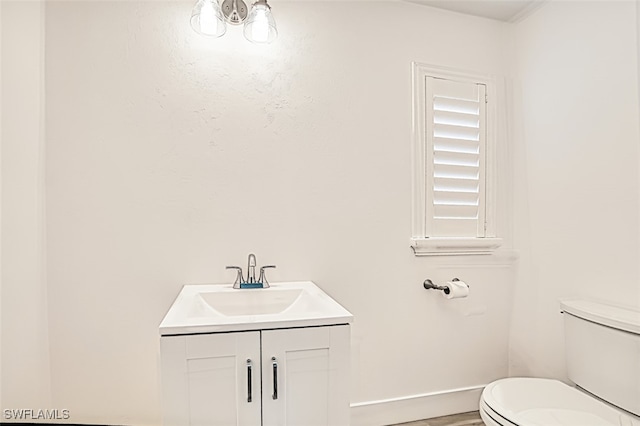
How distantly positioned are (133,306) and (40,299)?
0.37m

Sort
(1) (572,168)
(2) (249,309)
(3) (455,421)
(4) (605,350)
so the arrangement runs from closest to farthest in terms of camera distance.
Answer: (4) (605,350) → (2) (249,309) → (1) (572,168) → (3) (455,421)

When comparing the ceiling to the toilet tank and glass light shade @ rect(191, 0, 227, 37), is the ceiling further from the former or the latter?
the toilet tank

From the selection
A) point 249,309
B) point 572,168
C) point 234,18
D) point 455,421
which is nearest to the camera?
point 249,309

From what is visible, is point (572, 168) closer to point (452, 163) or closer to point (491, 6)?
point (452, 163)

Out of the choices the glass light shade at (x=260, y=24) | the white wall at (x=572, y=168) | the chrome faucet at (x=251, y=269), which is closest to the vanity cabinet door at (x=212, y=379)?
the chrome faucet at (x=251, y=269)

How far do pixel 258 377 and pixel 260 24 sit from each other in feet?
4.70

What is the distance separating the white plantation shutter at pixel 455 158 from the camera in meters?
2.10

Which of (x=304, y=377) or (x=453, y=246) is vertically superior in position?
(x=453, y=246)

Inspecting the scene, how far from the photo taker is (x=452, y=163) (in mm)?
2123

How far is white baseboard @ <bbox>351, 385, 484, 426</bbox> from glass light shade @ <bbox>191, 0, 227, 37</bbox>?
1911 millimetres

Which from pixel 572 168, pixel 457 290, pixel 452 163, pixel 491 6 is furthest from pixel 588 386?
pixel 491 6

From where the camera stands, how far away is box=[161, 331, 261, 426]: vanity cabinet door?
1.09 metres

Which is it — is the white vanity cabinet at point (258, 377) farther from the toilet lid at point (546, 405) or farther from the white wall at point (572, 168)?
the white wall at point (572, 168)

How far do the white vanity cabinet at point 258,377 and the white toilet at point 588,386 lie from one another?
705 millimetres
